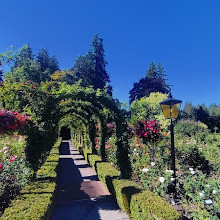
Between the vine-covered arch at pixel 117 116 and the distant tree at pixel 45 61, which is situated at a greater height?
the distant tree at pixel 45 61

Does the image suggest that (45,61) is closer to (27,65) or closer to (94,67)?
(27,65)

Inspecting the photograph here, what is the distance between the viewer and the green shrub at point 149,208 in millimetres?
2273

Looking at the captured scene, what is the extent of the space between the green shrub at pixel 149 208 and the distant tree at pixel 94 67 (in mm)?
25105

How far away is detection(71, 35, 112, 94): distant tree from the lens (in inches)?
1093

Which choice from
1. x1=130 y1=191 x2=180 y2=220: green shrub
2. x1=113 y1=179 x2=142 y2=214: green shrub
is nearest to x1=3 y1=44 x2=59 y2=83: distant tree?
x1=113 y1=179 x2=142 y2=214: green shrub

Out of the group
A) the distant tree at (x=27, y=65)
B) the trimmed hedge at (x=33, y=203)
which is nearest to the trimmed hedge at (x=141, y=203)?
the trimmed hedge at (x=33, y=203)

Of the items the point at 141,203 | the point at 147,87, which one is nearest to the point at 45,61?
the point at 147,87

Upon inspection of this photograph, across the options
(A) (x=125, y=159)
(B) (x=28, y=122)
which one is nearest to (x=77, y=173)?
(A) (x=125, y=159)

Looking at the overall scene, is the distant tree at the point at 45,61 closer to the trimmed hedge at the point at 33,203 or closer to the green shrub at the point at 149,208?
the trimmed hedge at the point at 33,203

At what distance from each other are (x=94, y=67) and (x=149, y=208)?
27408 millimetres

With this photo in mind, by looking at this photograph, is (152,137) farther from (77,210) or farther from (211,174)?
(77,210)

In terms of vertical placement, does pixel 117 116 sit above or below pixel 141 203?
above

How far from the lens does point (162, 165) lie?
5363 mm

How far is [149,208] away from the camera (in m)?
2.46
